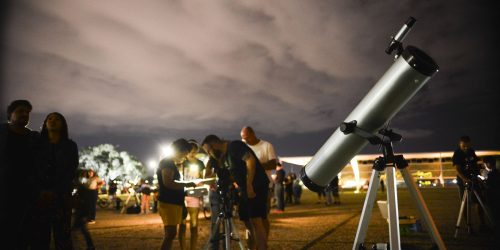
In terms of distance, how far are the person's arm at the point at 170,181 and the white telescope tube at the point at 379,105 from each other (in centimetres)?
196

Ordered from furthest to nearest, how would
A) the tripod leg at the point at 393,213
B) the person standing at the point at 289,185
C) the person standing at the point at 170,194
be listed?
the person standing at the point at 289,185
the person standing at the point at 170,194
the tripod leg at the point at 393,213

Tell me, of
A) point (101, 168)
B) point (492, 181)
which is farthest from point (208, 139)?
point (101, 168)

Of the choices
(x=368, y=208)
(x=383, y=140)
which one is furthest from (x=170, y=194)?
(x=383, y=140)

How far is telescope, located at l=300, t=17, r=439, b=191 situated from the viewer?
2.46 metres

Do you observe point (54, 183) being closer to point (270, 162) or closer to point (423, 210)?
point (270, 162)

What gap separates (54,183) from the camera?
3.61m

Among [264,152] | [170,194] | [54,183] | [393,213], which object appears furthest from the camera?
[264,152]

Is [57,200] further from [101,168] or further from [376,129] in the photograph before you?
[101,168]

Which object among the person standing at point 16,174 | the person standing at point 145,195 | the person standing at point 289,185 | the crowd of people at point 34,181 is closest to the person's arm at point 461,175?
the crowd of people at point 34,181

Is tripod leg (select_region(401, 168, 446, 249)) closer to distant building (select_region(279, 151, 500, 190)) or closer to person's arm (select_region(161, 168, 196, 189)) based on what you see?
person's arm (select_region(161, 168, 196, 189))

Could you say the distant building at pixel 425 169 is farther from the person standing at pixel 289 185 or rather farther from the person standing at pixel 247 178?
the person standing at pixel 247 178

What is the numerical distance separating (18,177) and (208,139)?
6.84ft

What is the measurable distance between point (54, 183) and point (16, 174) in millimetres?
343

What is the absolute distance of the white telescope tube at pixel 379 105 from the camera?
246 centimetres
